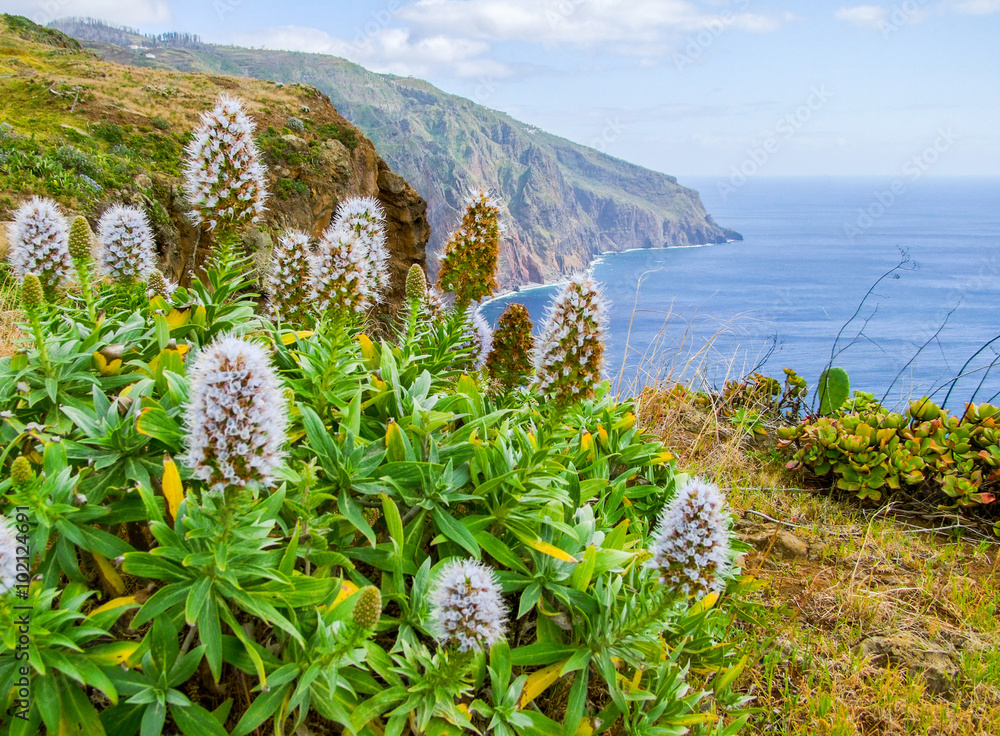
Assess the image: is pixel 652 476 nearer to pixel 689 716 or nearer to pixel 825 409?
pixel 689 716

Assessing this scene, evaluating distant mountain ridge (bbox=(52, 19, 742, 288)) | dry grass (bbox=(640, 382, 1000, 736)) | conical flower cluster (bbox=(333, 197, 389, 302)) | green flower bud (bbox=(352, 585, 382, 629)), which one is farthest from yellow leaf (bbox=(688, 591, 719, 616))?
distant mountain ridge (bbox=(52, 19, 742, 288))

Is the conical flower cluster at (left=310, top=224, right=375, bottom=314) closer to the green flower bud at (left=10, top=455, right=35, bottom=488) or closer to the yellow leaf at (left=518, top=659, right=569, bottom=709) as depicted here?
the green flower bud at (left=10, top=455, right=35, bottom=488)

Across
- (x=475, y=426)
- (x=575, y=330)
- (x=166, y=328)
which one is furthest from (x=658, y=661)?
(x=166, y=328)

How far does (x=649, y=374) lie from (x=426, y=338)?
3408mm

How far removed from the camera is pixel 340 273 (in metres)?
3.35

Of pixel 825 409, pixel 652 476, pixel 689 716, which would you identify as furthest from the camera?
pixel 825 409

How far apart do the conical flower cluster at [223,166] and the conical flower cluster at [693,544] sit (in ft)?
9.00

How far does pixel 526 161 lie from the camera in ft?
130

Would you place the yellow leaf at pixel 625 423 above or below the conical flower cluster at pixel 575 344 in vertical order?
below

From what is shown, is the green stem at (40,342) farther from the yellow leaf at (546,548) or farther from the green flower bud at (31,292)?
the yellow leaf at (546,548)

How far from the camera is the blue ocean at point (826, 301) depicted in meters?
7.54

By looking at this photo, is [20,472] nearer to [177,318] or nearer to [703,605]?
A: [177,318]

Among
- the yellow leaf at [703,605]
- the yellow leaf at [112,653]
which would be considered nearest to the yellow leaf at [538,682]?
the yellow leaf at [703,605]

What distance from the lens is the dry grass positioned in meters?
3.57
